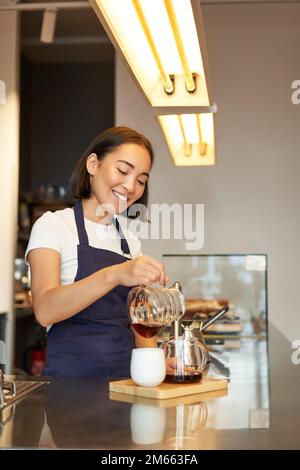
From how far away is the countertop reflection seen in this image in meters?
0.96

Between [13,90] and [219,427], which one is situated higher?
[13,90]

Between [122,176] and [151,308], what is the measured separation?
1.76ft

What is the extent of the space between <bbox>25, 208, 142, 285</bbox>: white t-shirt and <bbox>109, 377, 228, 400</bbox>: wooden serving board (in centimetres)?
46

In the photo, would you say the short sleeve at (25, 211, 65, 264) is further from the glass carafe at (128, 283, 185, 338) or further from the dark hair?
the glass carafe at (128, 283, 185, 338)

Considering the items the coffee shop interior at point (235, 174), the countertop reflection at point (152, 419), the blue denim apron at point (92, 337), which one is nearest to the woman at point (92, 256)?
the blue denim apron at point (92, 337)

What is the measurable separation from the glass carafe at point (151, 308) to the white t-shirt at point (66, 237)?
1.33 feet

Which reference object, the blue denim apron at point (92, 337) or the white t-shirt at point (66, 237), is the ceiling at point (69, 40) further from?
the blue denim apron at point (92, 337)

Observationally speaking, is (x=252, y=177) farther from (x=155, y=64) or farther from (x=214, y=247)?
(x=155, y=64)

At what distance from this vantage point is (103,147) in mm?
1857

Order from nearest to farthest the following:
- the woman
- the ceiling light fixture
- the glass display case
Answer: the woman < the glass display case < the ceiling light fixture

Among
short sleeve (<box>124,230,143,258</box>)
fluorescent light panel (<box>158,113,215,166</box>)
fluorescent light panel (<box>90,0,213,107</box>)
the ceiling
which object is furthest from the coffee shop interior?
fluorescent light panel (<box>90,0,213,107</box>)

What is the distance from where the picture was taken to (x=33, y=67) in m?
5.92
